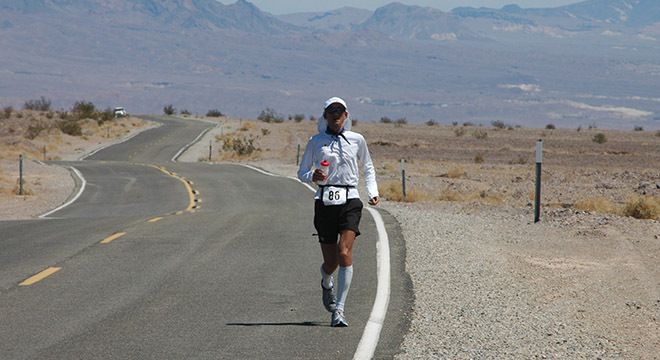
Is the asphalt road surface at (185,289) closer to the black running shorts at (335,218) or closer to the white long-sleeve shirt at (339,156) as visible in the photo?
the black running shorts at (335,218)

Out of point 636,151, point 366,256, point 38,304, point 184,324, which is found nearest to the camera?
point 184,324

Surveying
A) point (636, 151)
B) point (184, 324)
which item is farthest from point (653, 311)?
→ point (636, 151)

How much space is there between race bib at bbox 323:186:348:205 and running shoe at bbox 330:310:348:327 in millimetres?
953

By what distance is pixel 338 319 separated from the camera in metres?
6.93

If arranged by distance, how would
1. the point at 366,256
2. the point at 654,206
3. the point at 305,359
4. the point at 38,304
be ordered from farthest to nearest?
the point at 654,206
the point at 366,256
the point at 38,304
the point at 305,359

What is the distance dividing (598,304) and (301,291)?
3102 mm

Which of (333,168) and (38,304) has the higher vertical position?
(333,168)

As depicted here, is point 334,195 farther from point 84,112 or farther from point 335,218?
point 84,112

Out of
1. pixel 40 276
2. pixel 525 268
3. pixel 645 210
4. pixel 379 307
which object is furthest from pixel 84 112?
pixel 379 307

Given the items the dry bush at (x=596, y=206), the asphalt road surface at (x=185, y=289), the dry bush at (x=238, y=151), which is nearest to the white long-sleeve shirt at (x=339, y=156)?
the asphalt road surface at (x=185, y=289)

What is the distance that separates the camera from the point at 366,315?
24.3 ft

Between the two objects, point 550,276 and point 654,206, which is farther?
point 654,206

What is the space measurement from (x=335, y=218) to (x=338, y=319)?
2.88 feet

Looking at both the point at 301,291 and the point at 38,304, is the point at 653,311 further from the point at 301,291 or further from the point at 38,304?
the point at 38,304
